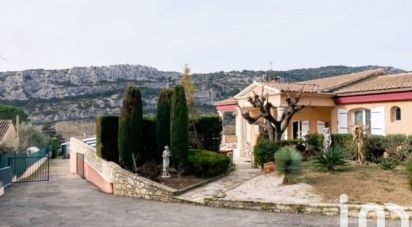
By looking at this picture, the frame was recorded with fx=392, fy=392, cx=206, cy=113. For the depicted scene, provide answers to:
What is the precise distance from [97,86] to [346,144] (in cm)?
6113

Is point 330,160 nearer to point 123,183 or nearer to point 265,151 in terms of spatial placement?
point 265,151

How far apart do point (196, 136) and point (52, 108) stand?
50.1 metres

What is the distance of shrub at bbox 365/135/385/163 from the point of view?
52.6 feet

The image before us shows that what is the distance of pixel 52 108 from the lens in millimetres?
63844

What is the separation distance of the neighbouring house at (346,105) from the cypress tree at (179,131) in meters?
4.96

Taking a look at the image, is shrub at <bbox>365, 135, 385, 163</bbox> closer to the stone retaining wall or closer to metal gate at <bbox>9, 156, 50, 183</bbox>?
the stone retaining wall

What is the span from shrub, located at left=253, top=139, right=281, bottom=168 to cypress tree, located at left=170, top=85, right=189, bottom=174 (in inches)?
128

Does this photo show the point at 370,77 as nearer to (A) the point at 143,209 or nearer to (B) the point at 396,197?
(B) the point at 396,197

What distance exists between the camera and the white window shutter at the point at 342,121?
2075cm

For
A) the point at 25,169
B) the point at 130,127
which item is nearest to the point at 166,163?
the point at 130,127

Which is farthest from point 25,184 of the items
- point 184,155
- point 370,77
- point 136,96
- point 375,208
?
→ point 370,77

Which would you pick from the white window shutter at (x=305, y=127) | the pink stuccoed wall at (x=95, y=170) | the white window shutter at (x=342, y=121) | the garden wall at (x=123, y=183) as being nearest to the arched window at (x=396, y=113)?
the white window shutter at (x=342, y=121)

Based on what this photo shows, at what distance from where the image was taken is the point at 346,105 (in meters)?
20.8

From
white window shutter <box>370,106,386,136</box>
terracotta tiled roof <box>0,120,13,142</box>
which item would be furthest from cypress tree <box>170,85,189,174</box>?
terracotta tiled roof <box>0,120,13,142</box>
